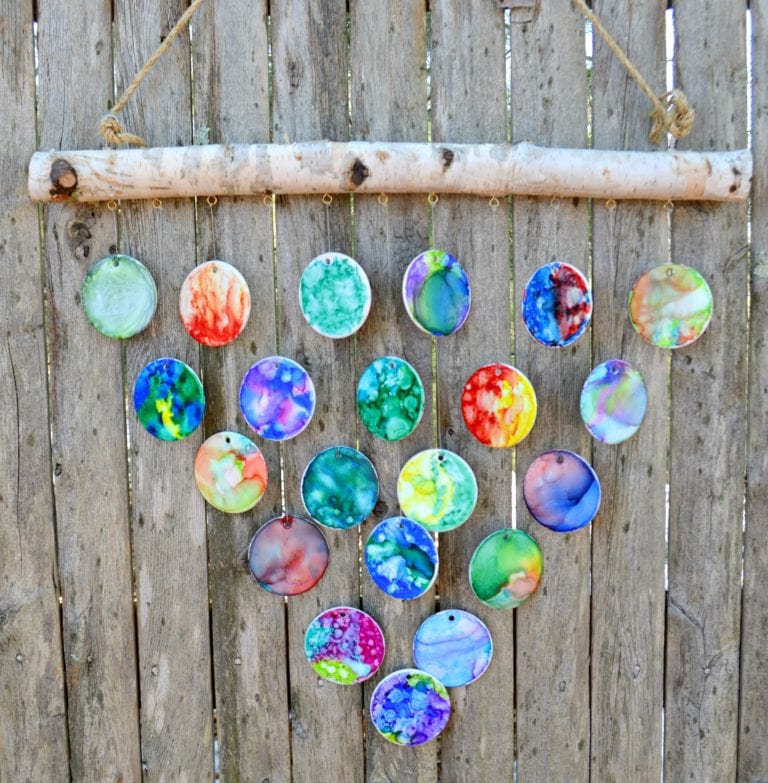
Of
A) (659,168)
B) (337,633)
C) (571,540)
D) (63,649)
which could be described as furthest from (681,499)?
(63,649)

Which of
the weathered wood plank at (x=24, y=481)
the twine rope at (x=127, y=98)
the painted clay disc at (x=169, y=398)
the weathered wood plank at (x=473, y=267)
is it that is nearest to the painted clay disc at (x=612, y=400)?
the weathered wood plank at (x=473, y=267)

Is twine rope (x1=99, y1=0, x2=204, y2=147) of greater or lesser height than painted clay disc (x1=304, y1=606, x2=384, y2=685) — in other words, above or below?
above

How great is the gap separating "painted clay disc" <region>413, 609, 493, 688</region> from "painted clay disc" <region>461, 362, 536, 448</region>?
0.40m

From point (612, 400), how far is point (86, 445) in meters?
1.17

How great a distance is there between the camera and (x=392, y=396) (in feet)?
4.98

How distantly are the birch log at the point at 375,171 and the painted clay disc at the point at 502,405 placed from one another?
15.1 inches

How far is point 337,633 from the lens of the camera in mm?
1584

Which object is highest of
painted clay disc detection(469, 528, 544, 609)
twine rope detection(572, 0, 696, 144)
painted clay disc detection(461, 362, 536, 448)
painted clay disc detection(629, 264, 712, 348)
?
twine rope detection(572, 0, 696, 144)

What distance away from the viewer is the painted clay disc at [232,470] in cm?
156

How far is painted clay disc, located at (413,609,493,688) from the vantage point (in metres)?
1.58

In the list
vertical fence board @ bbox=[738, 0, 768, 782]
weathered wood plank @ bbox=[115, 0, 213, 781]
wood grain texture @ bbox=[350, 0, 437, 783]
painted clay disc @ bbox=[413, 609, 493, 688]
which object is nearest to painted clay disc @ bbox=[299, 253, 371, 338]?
wood grain texture @ bbox=[350, 0, 437, 783]

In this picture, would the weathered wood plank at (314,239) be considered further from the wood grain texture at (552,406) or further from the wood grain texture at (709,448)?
the wood grain texture at (709,448)

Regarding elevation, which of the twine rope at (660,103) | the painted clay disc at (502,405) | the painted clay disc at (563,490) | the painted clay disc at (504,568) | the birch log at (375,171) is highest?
the twine rope at (660,103)

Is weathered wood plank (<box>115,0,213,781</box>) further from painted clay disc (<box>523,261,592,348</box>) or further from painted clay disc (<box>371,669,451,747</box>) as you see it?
painted clay disc (<box>523,261,592,348</box>)
